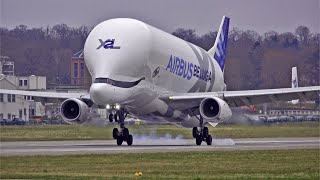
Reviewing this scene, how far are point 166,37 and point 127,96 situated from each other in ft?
15.9

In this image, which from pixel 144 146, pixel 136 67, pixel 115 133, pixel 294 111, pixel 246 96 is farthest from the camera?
pixel 294 111

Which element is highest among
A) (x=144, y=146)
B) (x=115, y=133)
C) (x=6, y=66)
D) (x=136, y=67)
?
(x=6, y=66)

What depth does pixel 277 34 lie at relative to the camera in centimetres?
9944

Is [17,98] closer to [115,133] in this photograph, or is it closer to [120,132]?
[120,132]

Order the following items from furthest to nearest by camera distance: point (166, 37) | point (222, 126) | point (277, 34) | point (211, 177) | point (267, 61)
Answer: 1. point (277, 34)
2. point (267, 61)
3. point (222, 126)
4. point (166, 37)
5. point (211, 177)

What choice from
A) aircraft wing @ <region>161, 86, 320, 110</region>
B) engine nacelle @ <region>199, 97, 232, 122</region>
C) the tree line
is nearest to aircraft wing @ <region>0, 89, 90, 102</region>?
aircraft wing @ <region>161, 86, 320, 110</region>

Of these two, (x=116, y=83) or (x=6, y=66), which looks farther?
(x=6, y=66)

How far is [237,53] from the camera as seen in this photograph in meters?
90.1

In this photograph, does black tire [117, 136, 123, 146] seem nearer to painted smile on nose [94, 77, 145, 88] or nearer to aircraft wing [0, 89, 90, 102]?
painted smile on nose [94, 77, 145, 88]

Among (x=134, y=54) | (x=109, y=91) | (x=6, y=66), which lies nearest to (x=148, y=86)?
(x=134, y=54)

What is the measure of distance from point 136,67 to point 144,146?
3440mm

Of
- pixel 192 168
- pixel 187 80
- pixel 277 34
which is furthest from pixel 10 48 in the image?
pixel 192 168

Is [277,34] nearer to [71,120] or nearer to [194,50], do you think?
[194,50]

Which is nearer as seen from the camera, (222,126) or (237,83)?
(222,126)
